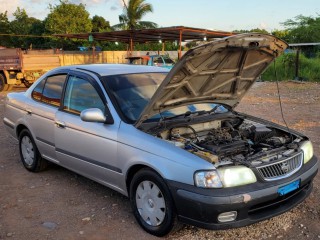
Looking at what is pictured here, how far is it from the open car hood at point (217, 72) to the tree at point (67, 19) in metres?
40.6

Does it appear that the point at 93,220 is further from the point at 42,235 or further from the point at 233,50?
the point at 233,50

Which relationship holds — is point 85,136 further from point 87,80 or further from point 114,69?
point 114,69

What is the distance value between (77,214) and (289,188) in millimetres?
2299

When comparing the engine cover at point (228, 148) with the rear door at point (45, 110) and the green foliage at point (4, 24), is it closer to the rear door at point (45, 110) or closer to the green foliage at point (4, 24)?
the rear door at point (45, 110)

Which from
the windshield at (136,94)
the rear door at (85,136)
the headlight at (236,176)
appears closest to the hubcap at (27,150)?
the rear door at (85,136)

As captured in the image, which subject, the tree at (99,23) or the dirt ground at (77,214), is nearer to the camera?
the dirt ground at (77,214)

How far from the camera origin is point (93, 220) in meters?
4.11

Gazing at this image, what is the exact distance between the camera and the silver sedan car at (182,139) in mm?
3336

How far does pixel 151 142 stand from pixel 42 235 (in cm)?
146

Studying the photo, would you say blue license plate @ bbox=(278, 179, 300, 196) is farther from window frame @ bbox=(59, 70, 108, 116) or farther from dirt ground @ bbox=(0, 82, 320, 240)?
window frame @ bbox=(59, 70, 108, 116)

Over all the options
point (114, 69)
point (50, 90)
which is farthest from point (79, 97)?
point (50, 90)

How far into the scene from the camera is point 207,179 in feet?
10.7

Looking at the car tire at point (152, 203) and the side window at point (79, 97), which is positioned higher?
the side window at point (79, 97)

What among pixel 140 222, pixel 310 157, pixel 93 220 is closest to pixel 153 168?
pixel 140 222
